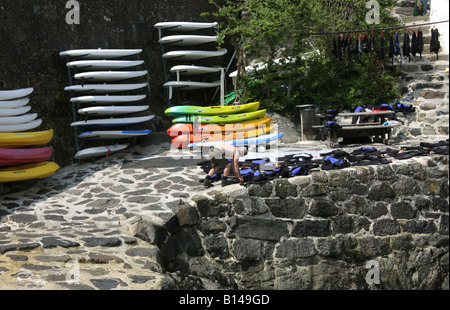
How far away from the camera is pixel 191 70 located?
12.7 m

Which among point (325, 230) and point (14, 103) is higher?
point (14, 103)

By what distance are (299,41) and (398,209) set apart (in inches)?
193

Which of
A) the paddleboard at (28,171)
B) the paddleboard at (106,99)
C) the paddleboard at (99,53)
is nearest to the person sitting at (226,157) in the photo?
the paddleboard at (28,171)

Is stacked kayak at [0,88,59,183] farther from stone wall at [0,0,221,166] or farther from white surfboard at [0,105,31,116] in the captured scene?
stone wall at [0,0,221,166]

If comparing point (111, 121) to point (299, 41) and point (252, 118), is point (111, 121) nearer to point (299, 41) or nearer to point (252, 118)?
point (252, 118)

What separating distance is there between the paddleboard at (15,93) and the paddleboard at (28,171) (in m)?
1.12

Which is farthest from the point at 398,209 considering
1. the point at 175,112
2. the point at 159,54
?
the point at 159,54

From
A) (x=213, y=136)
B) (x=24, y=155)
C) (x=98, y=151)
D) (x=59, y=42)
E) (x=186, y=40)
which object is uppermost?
(x=59, y=42)

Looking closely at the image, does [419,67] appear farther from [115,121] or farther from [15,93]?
[15,93]

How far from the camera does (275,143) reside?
37.8 ft

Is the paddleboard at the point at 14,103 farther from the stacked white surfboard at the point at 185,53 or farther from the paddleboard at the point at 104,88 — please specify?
the stacked white surfboard at the point at 185,53

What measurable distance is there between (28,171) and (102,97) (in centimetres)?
226

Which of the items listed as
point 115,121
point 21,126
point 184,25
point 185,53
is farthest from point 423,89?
point 21,126

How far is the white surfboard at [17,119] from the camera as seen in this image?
31.8 ft
